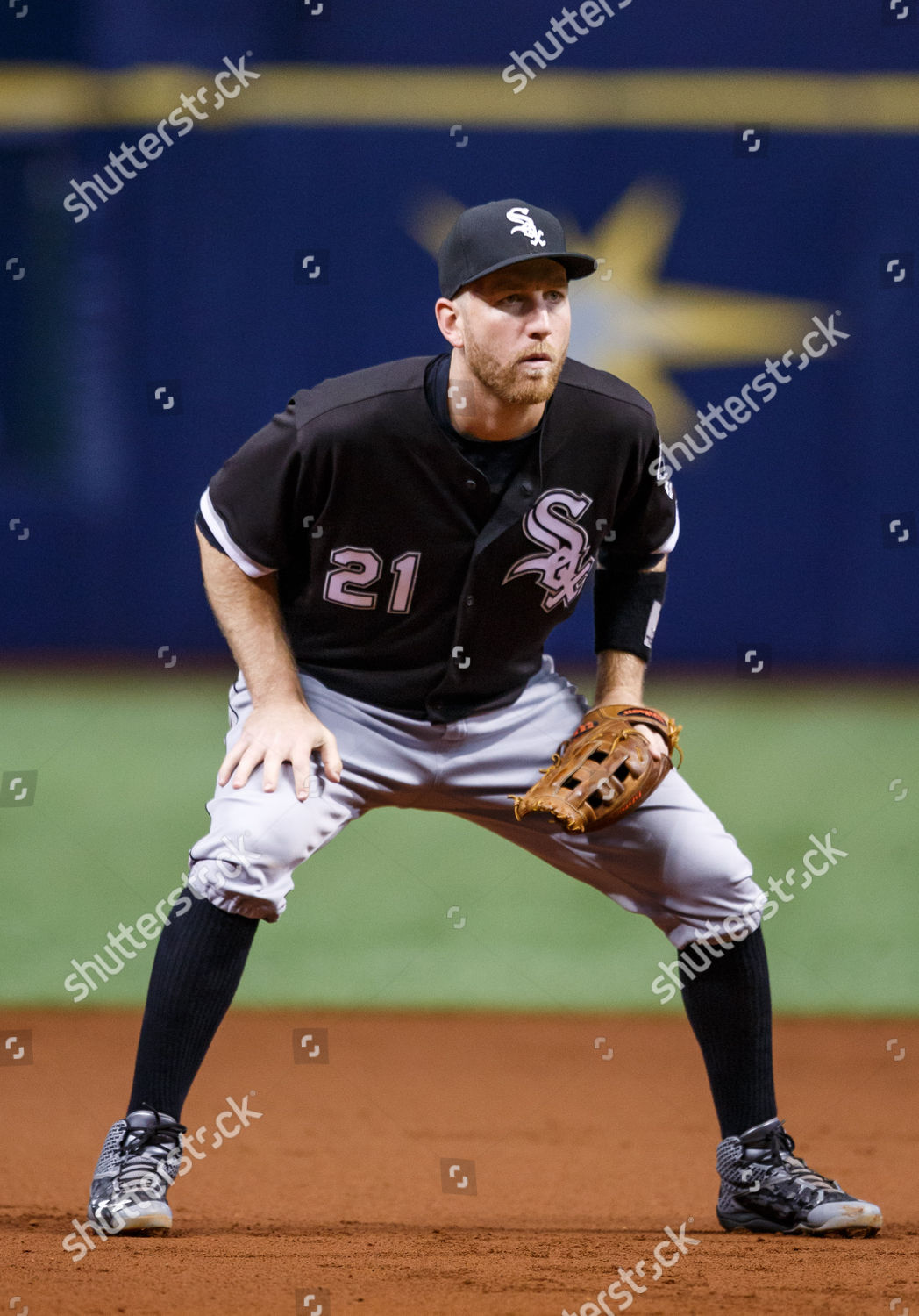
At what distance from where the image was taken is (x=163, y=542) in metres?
6.09

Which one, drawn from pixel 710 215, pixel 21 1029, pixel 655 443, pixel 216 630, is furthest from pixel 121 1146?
pixel 710 215

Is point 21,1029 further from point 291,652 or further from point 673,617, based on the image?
point 673,617

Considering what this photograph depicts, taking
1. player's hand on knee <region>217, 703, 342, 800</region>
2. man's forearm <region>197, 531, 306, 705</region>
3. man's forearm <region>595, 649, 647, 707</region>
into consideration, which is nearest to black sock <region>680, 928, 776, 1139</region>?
man's forearm <region>595, 649, 647, 707</region>

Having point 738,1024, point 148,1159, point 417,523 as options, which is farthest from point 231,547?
point 738,1024

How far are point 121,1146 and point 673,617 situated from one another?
4122 millimetres

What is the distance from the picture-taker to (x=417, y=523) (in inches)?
102

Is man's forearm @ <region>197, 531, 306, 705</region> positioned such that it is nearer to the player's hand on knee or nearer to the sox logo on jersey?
the player's hand on knee

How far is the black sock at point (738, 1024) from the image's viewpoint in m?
2.58

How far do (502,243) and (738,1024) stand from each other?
1.39 metres

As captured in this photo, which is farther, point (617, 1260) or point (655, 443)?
point (655, 443)

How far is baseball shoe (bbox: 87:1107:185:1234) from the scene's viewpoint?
91.0 inches

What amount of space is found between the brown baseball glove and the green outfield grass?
2.30 metres

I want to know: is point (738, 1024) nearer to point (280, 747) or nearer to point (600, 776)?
point (600, 776)

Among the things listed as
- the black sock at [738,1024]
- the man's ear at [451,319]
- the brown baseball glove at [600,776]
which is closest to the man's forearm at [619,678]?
the brown baseball glove at [600,776]
